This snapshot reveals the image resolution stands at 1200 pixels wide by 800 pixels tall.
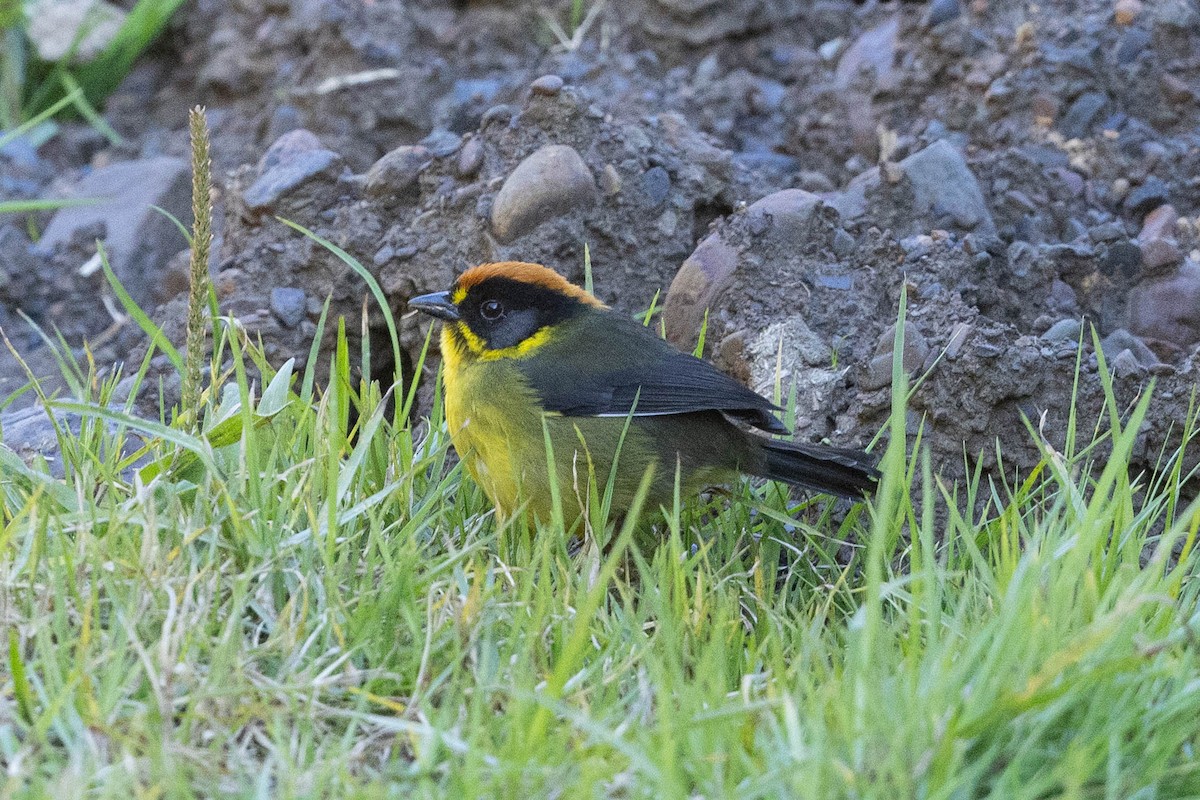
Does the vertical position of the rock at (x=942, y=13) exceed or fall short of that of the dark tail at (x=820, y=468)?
it exceeds it

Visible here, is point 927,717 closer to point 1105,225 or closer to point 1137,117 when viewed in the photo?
point 1105,225

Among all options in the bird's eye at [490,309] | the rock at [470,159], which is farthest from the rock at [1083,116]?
the bird's eye at [490,309]

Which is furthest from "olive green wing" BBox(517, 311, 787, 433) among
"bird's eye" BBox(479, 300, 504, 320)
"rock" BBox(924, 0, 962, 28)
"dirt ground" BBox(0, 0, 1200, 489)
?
"rock" BBox(924, 0, 962, 28)

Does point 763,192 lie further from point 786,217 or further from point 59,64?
point 59,64

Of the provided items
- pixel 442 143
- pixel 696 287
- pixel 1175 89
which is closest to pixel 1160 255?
pixel 1175 89

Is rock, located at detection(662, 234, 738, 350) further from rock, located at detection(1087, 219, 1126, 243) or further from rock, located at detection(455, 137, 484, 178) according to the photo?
rock, located at detection(1087, 219, 1126, 243)

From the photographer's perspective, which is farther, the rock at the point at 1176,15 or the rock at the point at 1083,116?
the rock at the point at 1176,15

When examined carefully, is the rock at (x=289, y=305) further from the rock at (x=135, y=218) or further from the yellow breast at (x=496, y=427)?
the rock at (x=135, y=218)

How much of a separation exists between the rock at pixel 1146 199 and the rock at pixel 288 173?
8.85ft

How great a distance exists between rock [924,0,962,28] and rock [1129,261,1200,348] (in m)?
1.79

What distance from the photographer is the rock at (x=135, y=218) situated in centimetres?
557

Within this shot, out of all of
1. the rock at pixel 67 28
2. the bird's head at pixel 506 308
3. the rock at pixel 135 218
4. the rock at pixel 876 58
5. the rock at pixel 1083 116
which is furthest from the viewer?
the rock at pixel 67 28

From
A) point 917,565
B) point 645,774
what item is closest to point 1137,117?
point 917,565

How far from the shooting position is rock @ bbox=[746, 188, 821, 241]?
427 cm
